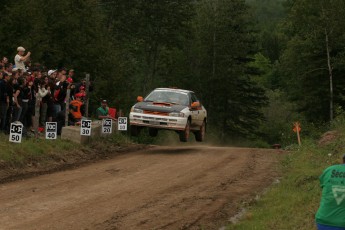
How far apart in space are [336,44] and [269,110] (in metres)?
33.7

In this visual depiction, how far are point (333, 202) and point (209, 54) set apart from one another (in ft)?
179

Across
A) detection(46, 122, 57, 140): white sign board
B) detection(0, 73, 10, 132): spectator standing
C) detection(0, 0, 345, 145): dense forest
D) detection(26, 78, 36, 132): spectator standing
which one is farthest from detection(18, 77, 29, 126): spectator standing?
detection(0, 0, 345, 145): dense forest

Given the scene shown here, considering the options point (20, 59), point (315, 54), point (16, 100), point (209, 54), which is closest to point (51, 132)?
point (16, 100)

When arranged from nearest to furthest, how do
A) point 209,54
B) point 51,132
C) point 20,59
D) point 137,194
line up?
1. point 137,194
2. point 51,132
3. point 20,59
4. point 209,54

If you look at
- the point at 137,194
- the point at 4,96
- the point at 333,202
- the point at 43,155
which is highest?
the point at 4,96

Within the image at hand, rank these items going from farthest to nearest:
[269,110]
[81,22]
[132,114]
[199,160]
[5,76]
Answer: [269,110] → [81,22] → [132,114] → [199,160] → [5,76]

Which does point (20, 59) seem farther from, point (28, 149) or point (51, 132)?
point (28, 149)

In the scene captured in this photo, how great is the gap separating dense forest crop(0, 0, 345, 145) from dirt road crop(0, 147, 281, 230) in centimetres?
2328

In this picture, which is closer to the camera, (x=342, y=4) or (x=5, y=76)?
(x=5, y=76)

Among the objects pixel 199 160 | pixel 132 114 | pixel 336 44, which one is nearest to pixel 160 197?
pixel 199 160

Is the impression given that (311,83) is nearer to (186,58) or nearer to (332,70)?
(332,70)

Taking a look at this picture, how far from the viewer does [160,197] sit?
41.3 ft

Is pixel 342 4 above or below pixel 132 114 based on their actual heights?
above

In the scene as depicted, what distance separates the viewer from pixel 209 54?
6125cm
